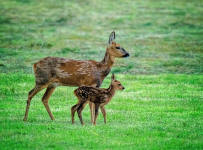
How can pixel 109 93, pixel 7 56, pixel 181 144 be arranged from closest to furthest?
1. pixel 181 144
2. pixel 109 93
3. pixel 7 56

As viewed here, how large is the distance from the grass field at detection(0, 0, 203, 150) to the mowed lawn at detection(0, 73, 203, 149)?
0.02m

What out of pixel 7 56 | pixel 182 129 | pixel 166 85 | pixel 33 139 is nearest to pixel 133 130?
pixel 182 129

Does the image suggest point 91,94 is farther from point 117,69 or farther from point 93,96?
point 117,69

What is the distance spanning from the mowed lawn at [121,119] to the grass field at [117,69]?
2 cm

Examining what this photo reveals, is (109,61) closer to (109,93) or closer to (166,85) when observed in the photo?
(109,93)

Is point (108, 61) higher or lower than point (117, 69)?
higher

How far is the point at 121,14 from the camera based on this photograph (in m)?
45.8

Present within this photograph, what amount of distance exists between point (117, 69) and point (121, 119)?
34.3 feet

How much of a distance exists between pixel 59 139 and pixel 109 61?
172 inches

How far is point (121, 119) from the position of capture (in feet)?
53.0

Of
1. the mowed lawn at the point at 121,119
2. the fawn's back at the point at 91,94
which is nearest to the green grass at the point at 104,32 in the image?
the mowed lawn at the point at 121,119

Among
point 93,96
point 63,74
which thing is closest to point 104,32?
point 63,74

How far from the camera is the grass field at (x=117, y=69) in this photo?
1377cm

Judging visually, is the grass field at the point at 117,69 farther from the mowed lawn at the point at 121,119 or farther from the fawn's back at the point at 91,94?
the fawn's back at the point at 91,94
